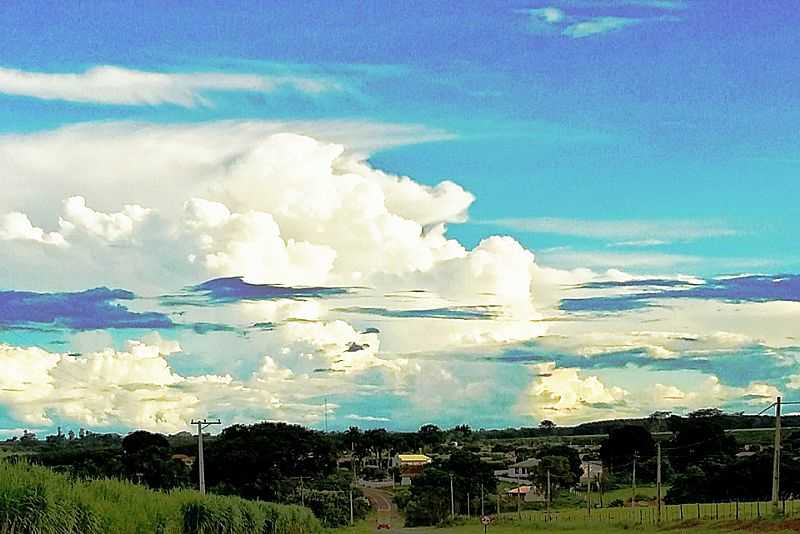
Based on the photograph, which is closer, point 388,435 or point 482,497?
point 482,497

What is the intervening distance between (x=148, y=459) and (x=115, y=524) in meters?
55.0

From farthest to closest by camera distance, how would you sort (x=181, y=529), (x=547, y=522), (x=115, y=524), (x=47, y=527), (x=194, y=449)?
(x=194, y=449)
(x=547, y=522)
(x=181, y=529)
(x=115, y=524)
(x=47, y=527)

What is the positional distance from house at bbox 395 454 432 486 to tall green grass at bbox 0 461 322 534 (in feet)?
338

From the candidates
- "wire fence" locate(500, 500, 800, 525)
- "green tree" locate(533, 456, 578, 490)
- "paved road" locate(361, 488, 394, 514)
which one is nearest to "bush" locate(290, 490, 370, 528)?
"paved road" locate(361, 488, 394, 514)

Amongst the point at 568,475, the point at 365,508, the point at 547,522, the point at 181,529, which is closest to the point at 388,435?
the point at 568,475

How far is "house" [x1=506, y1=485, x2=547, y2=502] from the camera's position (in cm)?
11519

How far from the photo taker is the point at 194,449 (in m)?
102

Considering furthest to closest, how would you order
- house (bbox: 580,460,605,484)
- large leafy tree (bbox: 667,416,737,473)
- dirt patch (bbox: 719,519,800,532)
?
1. house (bbox: 580,460,605,484)
2. large leafy tree (bbox: 667,416,737,473)
3. dirt patch (bbox: 719,519,800,532)

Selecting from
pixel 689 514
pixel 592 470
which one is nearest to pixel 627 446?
pixel 592 470

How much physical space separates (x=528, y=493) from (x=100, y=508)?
101 m

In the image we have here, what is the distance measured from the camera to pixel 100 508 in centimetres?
2034

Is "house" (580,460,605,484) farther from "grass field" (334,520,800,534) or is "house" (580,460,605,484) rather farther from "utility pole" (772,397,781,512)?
"utility pole" (772,397,781,512)

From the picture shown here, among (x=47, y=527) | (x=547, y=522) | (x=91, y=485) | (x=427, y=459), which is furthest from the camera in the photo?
(x=427, y=459)

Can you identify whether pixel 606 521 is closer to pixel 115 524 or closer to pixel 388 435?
pixel 115 524
